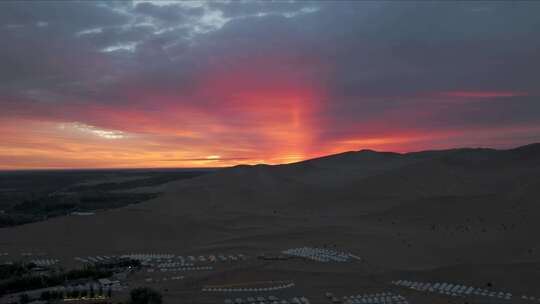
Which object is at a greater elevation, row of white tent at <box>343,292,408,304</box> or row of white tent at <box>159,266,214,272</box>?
row of white tent at <box>159,266,214,272</box>

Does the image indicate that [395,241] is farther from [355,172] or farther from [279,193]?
[355,172]

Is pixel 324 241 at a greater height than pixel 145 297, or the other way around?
pixel 324 241

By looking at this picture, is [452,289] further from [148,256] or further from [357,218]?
[357,218]

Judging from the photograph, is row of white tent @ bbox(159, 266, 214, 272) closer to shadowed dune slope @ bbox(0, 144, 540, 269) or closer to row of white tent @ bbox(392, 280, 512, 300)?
shadowed dune slope @ bbox(0, 144, 540, 269)

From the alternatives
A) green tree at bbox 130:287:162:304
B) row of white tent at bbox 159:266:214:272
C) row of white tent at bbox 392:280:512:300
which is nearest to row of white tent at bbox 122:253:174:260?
row of white tent at bbox 159:266:214:272

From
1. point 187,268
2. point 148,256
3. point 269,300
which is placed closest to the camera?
point 269,300

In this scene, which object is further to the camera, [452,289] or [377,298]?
[452,289]

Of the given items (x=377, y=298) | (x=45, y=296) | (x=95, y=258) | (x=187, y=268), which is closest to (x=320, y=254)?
(x=187, y=268)

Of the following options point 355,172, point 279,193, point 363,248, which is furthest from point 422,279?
point 355,172
